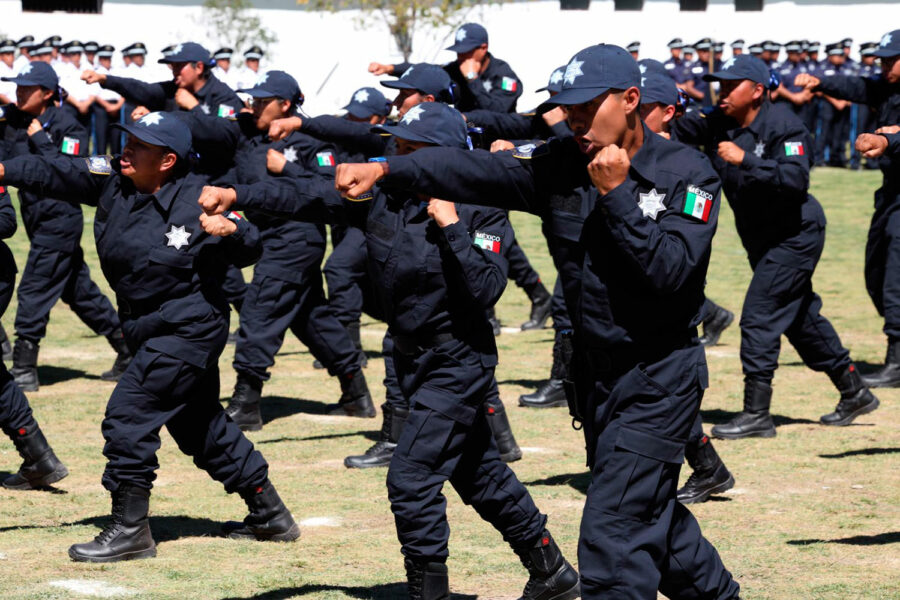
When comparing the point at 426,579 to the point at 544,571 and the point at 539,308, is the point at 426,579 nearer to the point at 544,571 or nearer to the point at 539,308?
the point at 544,571

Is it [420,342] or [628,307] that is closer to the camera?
[628,307]

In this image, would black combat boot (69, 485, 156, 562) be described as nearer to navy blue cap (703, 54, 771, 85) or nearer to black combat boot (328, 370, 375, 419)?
black combat boot (328, 370, 375, 419)

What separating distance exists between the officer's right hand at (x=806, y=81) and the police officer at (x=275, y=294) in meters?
3.10

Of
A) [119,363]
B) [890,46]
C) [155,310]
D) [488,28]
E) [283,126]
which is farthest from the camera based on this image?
[488,28]

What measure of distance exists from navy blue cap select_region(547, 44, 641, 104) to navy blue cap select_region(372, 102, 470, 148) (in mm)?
1281

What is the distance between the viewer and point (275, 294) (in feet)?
30.8

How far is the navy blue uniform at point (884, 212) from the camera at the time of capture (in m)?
9.72

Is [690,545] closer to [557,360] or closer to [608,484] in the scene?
[608,484]

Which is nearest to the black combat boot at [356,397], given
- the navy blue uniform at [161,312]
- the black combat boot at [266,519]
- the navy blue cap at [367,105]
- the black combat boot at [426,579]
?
the navy blue cap at [367,105]

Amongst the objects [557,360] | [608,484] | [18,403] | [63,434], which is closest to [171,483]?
[18,403]

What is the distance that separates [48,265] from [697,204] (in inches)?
287

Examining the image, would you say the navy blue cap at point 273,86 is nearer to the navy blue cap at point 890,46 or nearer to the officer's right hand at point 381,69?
the officer's right hand at point 381,69

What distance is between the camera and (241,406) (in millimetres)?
9219

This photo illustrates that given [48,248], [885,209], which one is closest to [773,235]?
[885,209]
